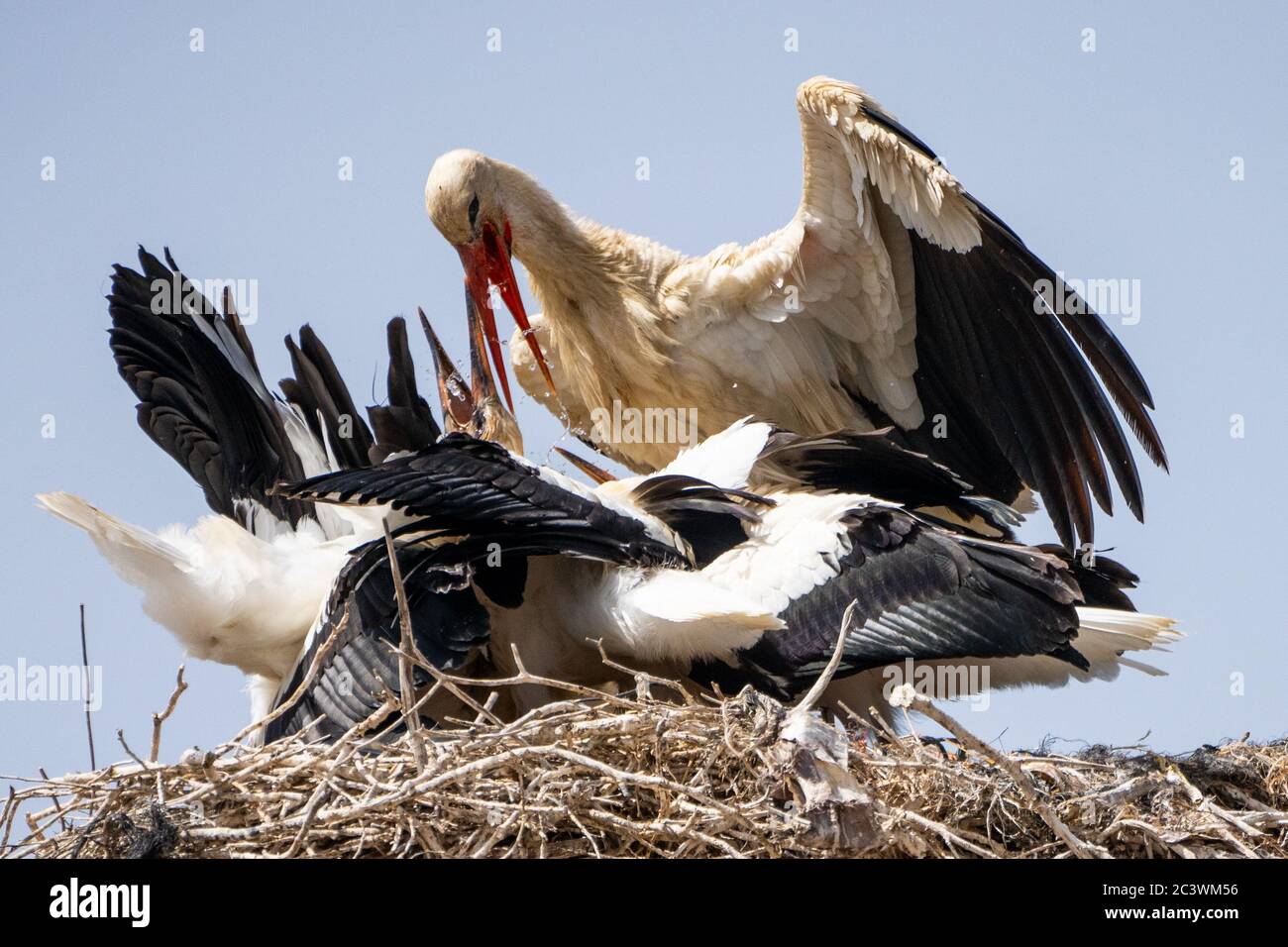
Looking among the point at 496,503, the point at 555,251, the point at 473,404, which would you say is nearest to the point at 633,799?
the point at 496,503

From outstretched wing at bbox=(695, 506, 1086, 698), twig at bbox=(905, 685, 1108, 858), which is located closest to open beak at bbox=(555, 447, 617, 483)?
A: outstretched wing at bbox=(695, 506, 1086, 698)

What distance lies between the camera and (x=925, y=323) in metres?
5.98

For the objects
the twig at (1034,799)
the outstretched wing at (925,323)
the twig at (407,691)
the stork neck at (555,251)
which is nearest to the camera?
the twig at (1034,799)

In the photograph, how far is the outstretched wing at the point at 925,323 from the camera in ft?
18.2

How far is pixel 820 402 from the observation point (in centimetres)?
618

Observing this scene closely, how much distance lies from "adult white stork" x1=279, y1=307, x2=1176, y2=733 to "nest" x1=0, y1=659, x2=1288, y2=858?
1.17ft

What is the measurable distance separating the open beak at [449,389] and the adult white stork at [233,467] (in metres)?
0.26

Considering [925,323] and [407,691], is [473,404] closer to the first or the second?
[925,323]

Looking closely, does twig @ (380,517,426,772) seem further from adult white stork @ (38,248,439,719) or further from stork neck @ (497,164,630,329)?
stork neck @ (497,164,630,329)

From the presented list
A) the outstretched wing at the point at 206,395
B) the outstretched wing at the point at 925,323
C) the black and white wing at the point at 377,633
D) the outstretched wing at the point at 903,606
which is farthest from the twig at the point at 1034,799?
the outstretched wing at the point at 206,395

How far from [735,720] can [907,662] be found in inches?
29.6

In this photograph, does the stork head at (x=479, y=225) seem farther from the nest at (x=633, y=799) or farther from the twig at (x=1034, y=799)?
the twig at (x=1034, y=799)

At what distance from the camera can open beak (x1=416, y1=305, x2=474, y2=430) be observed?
557cm
